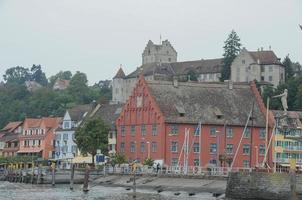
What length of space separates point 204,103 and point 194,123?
15.7 ft

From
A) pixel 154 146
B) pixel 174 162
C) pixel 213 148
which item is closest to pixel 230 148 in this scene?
pixel 213 148

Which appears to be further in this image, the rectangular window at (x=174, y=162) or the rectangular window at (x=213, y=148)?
the rectangular window at (x=213, y=148)

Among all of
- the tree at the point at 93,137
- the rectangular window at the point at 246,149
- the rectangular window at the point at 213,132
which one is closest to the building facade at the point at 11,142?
the tree at the point at 93,137

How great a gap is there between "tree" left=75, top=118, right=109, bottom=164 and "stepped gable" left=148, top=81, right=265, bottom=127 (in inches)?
401

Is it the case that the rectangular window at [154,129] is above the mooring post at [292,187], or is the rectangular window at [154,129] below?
above

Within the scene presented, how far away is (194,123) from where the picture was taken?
134 metres

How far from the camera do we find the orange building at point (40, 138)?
180375mm

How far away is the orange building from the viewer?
180375mm

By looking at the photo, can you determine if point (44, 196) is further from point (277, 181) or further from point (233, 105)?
point (233, 105)

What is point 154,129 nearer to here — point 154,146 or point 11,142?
point 154,146

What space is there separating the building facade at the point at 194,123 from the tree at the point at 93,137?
22.5 feet

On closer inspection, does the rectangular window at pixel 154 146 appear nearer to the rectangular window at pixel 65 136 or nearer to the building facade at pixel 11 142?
the rectangular window at pixel 65 136

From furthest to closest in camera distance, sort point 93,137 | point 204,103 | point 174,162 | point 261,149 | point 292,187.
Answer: point 261,149
point 204,103
point 93,137
point 174,162
point 292,187

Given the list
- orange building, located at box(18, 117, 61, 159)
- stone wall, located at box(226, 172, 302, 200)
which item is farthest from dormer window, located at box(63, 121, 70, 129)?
stone wall, located at box(226, 172, 302, 200)
